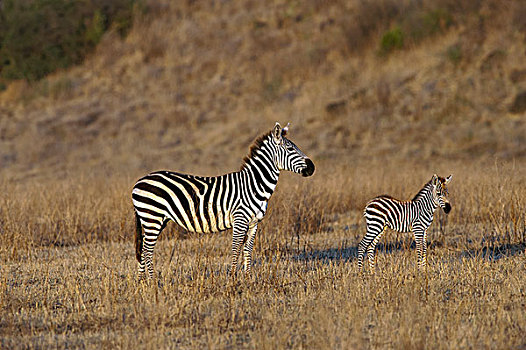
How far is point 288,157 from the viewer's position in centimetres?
782

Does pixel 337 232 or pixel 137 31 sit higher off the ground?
pixel 137 31

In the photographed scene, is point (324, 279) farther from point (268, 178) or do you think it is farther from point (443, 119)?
point (443, 119)

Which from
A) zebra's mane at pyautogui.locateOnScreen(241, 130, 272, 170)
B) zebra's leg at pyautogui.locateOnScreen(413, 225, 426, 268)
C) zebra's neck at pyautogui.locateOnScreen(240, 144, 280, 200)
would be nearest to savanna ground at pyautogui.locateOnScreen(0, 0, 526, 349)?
zebra's leg at pyautogui.locateOnScreen(413, 225, 426, 268)

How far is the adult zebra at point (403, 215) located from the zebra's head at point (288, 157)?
95cm

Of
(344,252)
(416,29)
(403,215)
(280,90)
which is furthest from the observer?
(280,90)

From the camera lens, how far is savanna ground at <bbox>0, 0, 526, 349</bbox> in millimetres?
6500

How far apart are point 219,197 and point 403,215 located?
2.17 meters

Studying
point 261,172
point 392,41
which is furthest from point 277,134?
point 392,41

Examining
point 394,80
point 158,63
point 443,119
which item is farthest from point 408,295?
point 158,63

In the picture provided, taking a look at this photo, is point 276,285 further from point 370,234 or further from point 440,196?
point 440,196

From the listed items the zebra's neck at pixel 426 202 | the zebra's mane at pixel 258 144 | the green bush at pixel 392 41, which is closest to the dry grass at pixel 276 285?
the zebra's neck at pixel 426 202

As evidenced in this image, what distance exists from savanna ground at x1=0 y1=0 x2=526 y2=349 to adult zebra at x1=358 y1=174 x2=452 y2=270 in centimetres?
35

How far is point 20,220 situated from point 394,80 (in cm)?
1693

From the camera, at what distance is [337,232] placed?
11.6 meters
